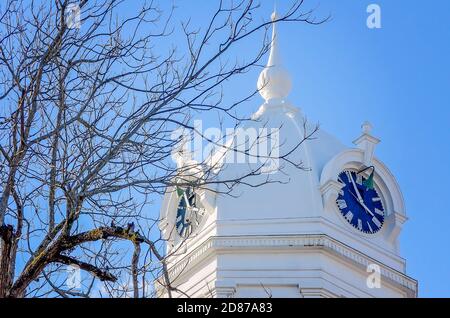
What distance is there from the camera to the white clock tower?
30.9 m

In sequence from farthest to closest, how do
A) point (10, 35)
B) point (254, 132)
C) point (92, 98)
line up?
point (254, 132) < point (10, 35) < point (92, 98)

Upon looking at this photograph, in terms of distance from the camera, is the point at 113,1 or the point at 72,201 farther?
the point at 113,1

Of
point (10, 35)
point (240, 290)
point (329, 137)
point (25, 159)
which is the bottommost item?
point (25, 159)

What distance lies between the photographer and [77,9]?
1145 centimetres

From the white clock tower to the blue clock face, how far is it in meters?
0.03

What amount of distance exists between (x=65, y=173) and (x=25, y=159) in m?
0.98

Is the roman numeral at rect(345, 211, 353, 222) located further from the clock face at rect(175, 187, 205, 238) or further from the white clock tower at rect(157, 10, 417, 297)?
the clock face at rect(175, 187, 205, 238)

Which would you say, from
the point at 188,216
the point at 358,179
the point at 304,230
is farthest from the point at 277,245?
the point at 358,179

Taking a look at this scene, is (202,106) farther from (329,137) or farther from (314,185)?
(329,137)

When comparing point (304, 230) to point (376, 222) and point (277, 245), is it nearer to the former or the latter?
point (277, 245)

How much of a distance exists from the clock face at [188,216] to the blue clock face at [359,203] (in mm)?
4174

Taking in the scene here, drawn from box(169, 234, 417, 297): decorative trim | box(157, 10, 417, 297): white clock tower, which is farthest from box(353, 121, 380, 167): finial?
box(169, 234, 417, 297): decorative trim

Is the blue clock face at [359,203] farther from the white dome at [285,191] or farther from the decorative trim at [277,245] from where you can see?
the decorative trim at [277,245]

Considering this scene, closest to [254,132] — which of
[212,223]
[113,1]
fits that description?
[212,223]
